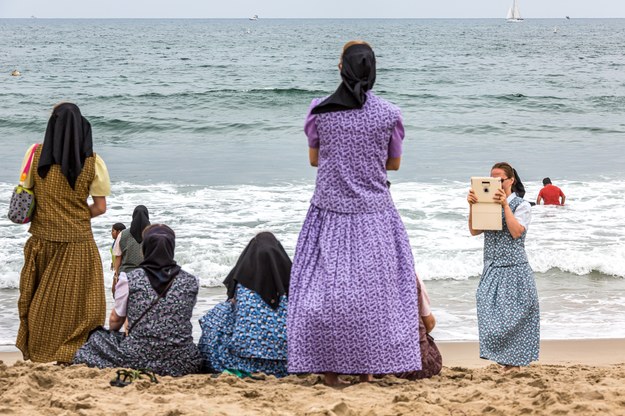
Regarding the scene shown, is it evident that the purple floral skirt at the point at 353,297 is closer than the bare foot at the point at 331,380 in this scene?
Yes

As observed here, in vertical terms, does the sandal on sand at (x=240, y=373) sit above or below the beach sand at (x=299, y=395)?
below

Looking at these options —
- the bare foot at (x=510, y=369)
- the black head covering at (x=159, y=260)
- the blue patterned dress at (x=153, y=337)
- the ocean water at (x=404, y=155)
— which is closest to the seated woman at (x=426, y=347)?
the bare foot at (x=510, y=369)

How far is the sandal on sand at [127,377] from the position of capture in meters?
4.29

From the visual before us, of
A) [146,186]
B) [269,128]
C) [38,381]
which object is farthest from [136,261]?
[269,128]

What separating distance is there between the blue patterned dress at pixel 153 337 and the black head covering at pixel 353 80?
1.26 metres

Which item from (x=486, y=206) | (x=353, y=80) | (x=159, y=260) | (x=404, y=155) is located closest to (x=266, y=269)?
(x=159, y=260)

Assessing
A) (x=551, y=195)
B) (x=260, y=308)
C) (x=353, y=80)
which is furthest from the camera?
(x=551, y=195)

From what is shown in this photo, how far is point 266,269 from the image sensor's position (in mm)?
4641

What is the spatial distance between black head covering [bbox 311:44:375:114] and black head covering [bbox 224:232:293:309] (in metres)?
0.84

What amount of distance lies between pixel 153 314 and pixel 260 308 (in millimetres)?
550

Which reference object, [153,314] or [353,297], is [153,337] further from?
[353,297]

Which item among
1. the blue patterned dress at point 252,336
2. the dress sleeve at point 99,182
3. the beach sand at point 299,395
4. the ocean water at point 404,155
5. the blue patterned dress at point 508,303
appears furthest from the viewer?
the ocean water at point 404,155

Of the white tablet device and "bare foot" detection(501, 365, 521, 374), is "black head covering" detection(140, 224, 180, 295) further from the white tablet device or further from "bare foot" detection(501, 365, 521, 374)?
"bare foot" detection(501, 365, 521, 374)

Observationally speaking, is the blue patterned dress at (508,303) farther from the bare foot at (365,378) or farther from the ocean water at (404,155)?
the ocean water at (404,155)
